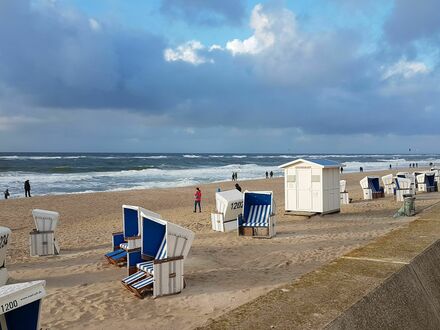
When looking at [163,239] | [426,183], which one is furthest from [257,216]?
[426,183]

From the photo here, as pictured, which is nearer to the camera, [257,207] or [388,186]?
[257,207]

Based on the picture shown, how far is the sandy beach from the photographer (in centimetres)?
652

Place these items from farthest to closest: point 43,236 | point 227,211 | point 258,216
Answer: point 227,211
point 258,216
point 43,236

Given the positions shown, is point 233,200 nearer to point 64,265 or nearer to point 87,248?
point 87,248

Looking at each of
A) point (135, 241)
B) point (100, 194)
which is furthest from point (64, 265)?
point (100, 194)

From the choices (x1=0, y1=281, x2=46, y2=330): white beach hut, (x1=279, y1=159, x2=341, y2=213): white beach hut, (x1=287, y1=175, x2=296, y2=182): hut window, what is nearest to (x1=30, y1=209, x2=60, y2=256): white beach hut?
(x1=0, y1=281, x2=46, y2=330): white beach hut

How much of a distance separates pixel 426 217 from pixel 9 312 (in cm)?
635

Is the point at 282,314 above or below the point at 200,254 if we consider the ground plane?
above

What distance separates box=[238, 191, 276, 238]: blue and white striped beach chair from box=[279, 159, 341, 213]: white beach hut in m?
3.02

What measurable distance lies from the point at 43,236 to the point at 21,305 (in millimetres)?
7993

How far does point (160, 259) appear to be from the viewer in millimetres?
7387

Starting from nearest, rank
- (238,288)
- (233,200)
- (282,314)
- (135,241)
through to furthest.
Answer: (282,314) < (238,288) < (135,241) < (233,200)

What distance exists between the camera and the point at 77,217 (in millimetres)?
20156

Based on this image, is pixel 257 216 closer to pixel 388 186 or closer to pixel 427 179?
pixel 388 186
